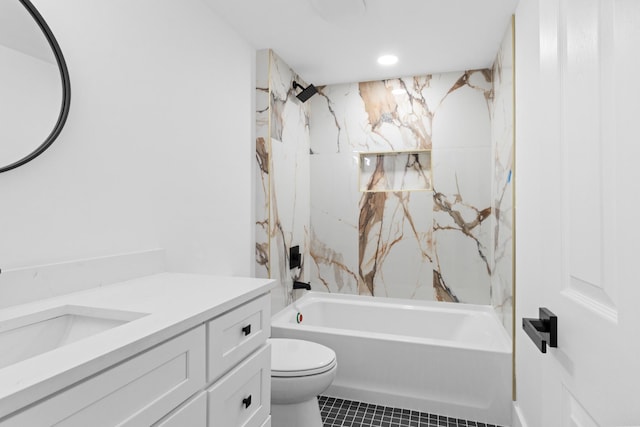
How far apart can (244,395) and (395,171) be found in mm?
2372

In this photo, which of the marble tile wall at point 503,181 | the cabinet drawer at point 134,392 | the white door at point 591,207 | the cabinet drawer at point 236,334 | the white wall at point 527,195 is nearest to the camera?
the white door at point 591,207

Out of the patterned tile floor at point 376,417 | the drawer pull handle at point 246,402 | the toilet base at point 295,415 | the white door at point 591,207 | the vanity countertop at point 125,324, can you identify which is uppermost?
the white door at point 591,207

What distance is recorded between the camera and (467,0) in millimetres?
1898

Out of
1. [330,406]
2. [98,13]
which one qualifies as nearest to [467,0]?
[98,13]

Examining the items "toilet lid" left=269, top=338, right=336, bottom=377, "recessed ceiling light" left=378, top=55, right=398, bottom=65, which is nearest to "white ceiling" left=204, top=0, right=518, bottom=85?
"recessed ceiling light" left=378, top=55, right=398, bottom=65

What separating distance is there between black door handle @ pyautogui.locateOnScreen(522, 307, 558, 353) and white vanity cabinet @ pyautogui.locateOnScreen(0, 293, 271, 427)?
2.60 feet

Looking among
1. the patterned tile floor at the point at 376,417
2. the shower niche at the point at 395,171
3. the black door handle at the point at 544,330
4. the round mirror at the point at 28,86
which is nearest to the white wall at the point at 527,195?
the patterned tile floor at the point at 376,417

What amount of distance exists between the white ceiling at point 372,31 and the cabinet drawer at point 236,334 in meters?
1.61

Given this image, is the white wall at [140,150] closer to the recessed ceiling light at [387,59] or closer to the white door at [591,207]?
the recessed ceiling light at [387,59]

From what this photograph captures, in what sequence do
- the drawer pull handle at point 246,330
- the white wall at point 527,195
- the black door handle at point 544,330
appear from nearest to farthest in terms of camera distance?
the black door handle at point 544,330, the drawer pull handle at point 246,330, the white wall at point 527,195

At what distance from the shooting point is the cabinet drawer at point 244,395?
100 centimetres

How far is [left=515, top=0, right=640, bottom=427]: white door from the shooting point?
48 cm

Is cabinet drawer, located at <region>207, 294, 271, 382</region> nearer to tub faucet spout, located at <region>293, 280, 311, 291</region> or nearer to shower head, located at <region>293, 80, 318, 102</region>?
tub faucet spout, located at <region>293, 280, 311, 291</region>

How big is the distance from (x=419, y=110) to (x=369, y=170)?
0.66 metres
